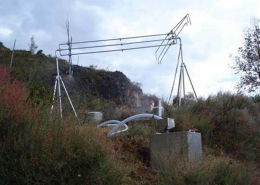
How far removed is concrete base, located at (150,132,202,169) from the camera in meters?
8.89

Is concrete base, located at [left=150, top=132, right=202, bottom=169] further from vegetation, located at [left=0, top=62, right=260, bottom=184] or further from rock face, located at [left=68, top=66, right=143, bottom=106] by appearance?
rock face, located at [left=68, top=66, right=143, bottom=106]

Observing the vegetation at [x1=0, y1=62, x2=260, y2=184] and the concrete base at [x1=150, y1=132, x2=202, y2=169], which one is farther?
the concrete base at [x1=150, y1=132, x2=202, y2=169]

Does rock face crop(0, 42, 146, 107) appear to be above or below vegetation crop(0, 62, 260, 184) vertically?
above

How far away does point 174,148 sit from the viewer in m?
9.59

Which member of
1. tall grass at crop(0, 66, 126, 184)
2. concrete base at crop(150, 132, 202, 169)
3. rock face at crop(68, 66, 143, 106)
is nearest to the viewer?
tall grass at crop(0, 66, 126, 184)

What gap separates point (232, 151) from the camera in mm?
13234

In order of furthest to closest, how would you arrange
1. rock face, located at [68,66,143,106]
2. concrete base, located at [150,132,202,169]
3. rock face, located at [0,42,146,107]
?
rock face, located at [68,66,143,106] < rock face, located at [0,42,146,107] < concrete base, located at [150,132,202,169]

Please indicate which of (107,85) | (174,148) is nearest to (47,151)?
(174,148)

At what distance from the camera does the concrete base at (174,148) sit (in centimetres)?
889

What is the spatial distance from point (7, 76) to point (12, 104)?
4.20 feet

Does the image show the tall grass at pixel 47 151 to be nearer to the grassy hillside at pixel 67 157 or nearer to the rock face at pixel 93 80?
the grassy hillside at pixel 67 157

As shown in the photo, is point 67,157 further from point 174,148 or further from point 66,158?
point 174,148

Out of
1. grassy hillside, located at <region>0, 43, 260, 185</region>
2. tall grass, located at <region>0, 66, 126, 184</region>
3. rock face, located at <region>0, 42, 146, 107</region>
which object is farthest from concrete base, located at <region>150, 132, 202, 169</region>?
rock face, located at <region>0, 42, 146, 107</region>

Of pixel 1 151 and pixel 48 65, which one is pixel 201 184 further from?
pixel 48 65
